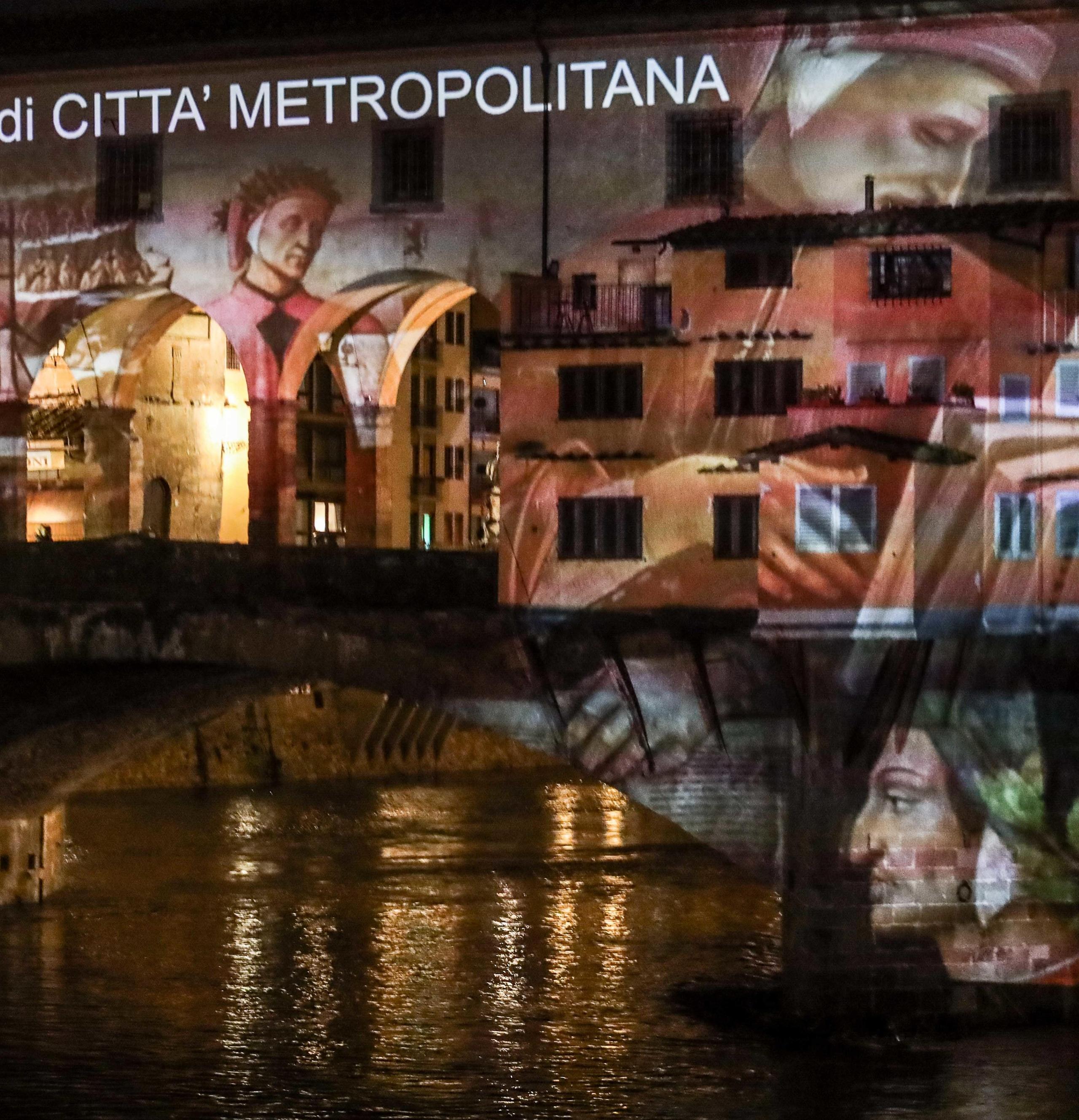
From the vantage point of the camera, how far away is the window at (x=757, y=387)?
2642 cm

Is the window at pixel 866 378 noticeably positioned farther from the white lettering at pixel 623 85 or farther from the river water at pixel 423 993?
the river water at pixel 423 993

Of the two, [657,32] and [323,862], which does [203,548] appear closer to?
[657,32]

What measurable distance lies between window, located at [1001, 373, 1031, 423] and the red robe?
25.8 ft

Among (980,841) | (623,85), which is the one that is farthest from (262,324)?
(980,841)

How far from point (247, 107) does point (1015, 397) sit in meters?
8.97

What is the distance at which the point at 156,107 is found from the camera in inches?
1142

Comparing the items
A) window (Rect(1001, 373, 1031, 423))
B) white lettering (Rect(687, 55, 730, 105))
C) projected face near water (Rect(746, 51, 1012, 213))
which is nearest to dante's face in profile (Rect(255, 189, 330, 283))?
white lettering (Rect(687, 55, 730, 105))

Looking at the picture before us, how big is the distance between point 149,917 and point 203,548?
704 centimetres

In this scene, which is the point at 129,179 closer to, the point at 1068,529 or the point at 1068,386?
the point at 1068,386

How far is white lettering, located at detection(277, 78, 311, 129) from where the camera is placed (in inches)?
1113

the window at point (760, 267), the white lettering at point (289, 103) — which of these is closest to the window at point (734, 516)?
the window at point (760, 267)

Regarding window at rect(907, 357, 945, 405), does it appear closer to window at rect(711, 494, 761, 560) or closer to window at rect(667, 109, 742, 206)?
window at rect(711, 494, 761, 560)

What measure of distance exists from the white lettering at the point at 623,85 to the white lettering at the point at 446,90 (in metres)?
1.63

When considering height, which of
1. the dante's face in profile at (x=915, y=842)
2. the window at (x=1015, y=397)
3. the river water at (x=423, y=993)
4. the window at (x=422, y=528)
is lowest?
the river water at (x=423, y=993)
